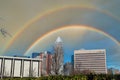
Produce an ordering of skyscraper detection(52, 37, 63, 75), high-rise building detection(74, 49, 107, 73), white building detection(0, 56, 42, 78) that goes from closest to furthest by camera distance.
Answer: skyscraper detection(52, 37, 63, 75) → white building detection(0, 56, 42, 78) → high-rise building detection(74, 49, 107, 73)

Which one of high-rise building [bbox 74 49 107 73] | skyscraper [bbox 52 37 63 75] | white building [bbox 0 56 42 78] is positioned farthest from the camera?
high-rise building [bbox 74 49 107 73]

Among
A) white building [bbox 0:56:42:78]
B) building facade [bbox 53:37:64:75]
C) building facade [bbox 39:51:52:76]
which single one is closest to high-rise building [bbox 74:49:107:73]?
building facade [bbox 39:51:52:76]

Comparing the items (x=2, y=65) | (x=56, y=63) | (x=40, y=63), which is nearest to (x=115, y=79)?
(x=56, y=63)

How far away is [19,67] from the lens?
109125mm

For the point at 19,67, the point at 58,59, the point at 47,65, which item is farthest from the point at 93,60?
the point at 58,59

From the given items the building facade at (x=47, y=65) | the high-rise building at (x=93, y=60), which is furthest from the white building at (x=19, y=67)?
the high-rise building at (x=93, y=60)

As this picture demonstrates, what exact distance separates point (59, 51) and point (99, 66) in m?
85.9

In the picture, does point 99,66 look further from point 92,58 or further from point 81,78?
point 81,78

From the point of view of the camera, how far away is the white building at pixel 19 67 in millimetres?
104438

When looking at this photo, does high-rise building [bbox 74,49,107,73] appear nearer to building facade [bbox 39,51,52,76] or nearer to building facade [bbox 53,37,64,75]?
building facade [bbox 39,51,52,76]

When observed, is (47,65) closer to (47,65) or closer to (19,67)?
(47,65)

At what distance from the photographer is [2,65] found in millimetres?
102938

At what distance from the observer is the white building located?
4112 inches

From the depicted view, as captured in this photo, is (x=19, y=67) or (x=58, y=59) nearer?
(x=58, y=59)
